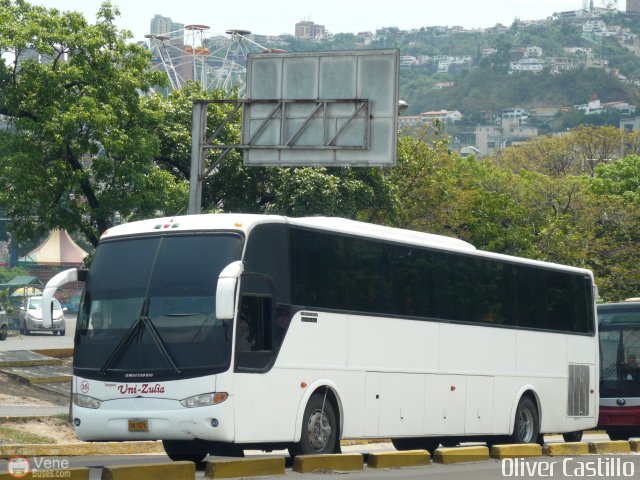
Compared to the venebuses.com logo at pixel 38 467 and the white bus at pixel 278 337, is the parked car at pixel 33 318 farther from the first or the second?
the venebuses.com logo at pixel 38 467

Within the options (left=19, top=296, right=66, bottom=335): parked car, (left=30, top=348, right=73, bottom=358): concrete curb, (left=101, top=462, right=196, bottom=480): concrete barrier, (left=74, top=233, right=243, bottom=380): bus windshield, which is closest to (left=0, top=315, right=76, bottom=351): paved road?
(left=19, top=296, right=66, bottom=335): parked car

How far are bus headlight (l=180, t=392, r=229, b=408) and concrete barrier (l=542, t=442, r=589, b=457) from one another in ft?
21.9

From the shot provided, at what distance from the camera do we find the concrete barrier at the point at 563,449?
19.0m

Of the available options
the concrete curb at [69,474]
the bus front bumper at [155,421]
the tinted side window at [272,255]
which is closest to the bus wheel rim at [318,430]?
the tinted side window at [272,255]

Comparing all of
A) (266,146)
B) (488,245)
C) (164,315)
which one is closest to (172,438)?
(164,315)

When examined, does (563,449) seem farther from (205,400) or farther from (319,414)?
(205,400)

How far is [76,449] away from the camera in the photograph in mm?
17359

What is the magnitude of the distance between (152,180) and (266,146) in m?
5.49

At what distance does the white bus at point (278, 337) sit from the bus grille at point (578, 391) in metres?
3.13

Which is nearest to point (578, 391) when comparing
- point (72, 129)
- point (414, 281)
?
point (414, 281)

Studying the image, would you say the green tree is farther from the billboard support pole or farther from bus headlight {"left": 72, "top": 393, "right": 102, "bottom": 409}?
bus headlight {"left": 72, "top": 393, "right": 102, "bottom": 409}

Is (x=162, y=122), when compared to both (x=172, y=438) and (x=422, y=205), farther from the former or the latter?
(x=172, y=438)

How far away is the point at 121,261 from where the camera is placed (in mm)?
15250

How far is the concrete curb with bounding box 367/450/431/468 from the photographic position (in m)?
15.7
